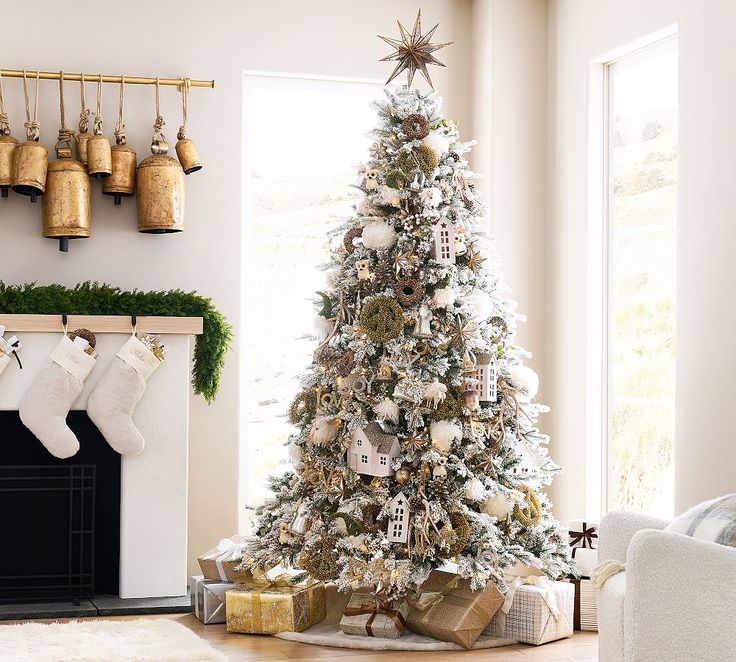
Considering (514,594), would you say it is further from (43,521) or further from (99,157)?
(99,157)

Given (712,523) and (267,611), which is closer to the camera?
(712,523)

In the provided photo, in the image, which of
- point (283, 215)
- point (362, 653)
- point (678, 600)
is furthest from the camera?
point (283, 215)

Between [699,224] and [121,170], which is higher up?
[121,170]

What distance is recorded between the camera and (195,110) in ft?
14.8

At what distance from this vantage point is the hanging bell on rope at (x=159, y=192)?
4246mm

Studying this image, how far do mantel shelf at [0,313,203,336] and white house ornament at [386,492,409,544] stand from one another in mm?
1119

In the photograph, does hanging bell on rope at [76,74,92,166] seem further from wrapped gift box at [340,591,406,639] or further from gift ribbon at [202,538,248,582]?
wrapped gift box at [340,591,406,639]

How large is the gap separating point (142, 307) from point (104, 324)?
0.18m

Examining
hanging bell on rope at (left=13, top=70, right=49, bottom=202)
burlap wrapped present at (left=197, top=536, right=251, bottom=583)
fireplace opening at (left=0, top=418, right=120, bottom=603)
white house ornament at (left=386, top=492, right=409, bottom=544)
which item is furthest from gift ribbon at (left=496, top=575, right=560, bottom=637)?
hanging bell on rope at (left=13, top=70, right=49, bottom=202)

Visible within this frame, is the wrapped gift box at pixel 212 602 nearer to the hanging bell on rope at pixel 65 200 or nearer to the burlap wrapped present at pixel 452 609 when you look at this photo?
the burlap wrapped present at pixel 452 609

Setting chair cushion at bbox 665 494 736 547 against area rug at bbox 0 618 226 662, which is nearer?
chair cushion at bbox 665 494 736 547

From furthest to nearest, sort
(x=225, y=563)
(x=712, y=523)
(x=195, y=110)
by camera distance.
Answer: (x=195, y=110), (x=225, y=563), (x=712, y=523)

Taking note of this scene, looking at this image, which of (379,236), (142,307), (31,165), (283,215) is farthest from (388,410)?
(31,165)

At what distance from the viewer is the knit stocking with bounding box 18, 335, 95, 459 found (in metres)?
3.82
